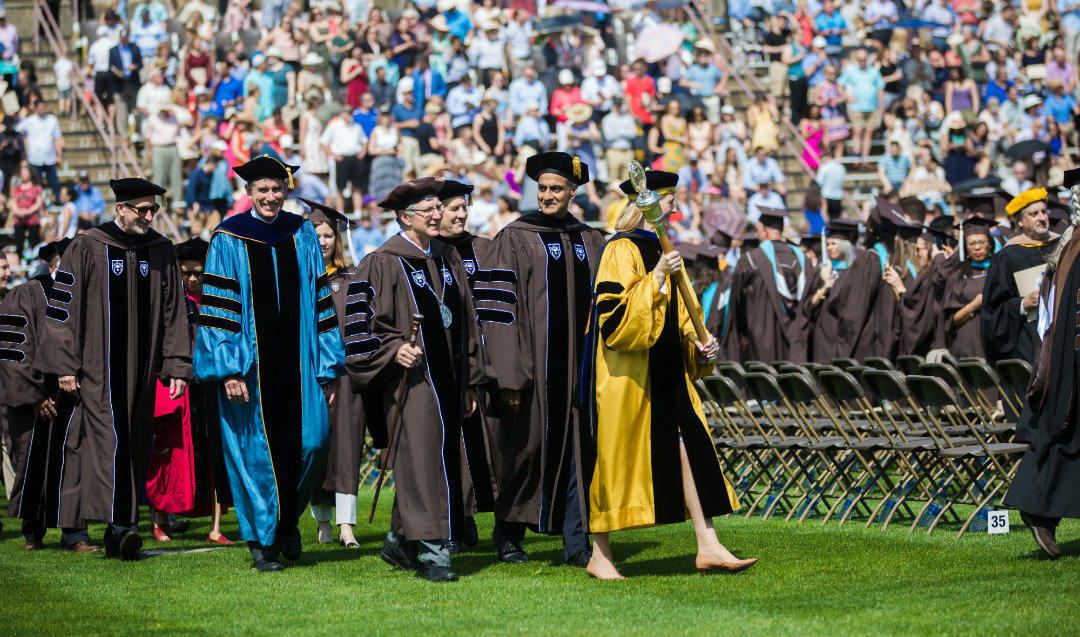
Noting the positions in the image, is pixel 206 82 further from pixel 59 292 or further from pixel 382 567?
pixel 382 567

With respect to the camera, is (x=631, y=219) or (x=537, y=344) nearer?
(x=631, y=219)

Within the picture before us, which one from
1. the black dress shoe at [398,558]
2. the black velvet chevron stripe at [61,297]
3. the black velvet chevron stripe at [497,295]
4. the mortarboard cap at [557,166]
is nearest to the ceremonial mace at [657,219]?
the mortarboard cap at [557,166]

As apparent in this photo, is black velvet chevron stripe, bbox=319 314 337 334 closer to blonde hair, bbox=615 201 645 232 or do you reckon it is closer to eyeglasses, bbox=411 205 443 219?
eyeglasses, bbox=411 205 443 219

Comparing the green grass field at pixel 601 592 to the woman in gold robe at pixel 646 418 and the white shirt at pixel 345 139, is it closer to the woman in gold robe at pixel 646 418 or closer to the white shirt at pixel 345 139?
the woman in gold robe at pixel 646 418

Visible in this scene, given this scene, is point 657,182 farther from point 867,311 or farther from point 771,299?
point 771,299

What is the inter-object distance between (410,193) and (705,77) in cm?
1582

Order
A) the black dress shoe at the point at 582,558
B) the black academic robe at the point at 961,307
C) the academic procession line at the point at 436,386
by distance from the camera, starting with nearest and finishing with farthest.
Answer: the academic procession line at the point at 436,386, the black dress shoe at the point at 582,558, the black academic robe at the point at 961,307

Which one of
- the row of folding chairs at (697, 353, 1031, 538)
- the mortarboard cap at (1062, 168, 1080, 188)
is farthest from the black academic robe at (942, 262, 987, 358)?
the mortarboard cap at (1062, 168, 1080, 188)

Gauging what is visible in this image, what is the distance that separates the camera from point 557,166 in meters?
8.47

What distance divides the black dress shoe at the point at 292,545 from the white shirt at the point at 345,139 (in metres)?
12.6

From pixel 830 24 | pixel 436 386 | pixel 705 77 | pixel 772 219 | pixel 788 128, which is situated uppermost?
pixel 830 24

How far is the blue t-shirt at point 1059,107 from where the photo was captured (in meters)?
22.3

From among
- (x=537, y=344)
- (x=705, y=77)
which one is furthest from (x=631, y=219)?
(x=705, y=77)

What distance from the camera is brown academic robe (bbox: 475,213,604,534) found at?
837cm
